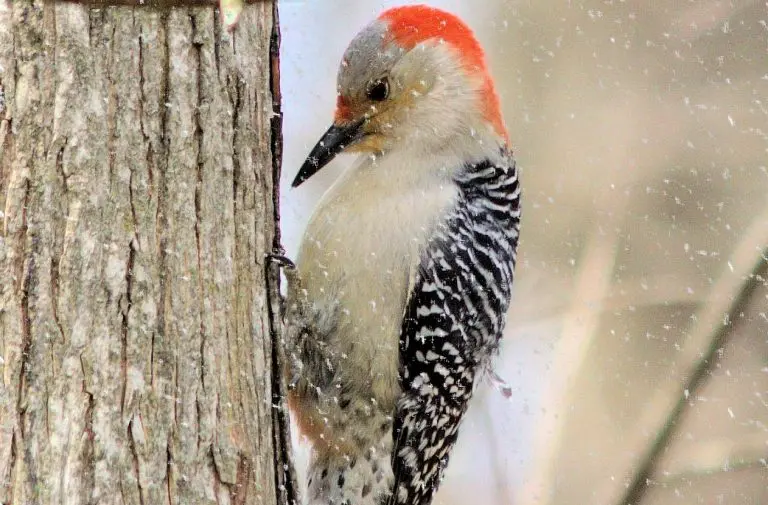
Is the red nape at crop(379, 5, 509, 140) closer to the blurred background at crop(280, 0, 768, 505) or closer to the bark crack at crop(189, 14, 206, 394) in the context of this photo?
the bark crack at crop(189, 14, 206, 394)

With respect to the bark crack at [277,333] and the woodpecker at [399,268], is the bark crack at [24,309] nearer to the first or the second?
the bark crack at [277,333]

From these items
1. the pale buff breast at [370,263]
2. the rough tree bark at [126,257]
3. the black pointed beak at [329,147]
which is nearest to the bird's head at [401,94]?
the black pointed beak at [329,147]

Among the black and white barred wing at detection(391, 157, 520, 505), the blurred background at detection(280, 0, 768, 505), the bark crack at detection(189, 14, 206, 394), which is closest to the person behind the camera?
the bark crack at detection(189, 14, 206, 394)

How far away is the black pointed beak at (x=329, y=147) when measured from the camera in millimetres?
3273

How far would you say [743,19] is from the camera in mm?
6840

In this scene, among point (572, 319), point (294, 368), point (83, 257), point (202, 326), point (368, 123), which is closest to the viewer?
point (83, 257)

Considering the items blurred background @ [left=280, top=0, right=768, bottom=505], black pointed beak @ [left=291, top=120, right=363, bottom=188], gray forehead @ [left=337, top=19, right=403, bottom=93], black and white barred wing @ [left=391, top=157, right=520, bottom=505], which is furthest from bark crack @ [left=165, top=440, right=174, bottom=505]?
blurred background @ [left=280, top=0, right=768, bottom=505]

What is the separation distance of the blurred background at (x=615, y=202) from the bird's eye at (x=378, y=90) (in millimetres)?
1907

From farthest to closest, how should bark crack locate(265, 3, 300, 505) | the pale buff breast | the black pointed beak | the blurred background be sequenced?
the blurred background → the black pointed beak → the pale buff breast → bark crack locate(265, 3, 300, 505)

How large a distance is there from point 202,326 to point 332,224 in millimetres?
899

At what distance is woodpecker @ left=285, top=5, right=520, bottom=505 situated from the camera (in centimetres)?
308

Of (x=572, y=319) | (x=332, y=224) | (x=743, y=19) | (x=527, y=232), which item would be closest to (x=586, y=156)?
(x=527, y=232)

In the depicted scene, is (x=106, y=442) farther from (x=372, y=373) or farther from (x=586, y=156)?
(x=586, y=156)

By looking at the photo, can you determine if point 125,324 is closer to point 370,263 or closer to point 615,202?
point 370,263
